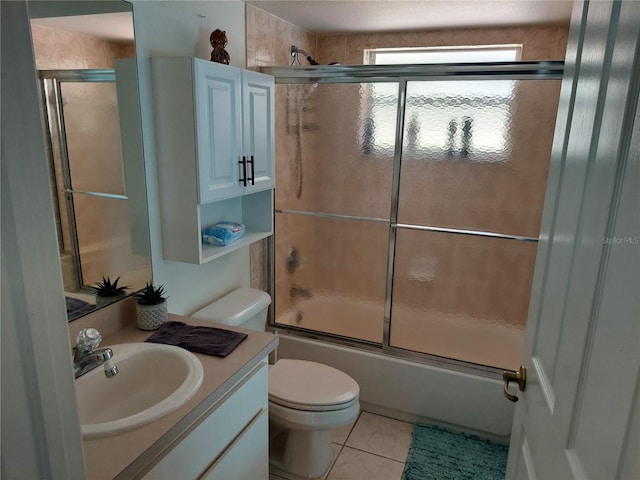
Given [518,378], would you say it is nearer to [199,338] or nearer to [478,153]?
[199,338]

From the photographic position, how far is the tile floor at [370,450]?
214cm

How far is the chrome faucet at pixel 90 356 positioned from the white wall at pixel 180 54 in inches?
22.2

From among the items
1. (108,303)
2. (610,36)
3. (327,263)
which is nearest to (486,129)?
(327,263)

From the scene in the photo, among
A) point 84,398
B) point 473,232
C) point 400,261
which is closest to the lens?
point 84,398

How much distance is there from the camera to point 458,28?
282 cm

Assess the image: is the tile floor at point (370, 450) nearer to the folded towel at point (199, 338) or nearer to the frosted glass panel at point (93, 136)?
the folded towel at point (199, 338)

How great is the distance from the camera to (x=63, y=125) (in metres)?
1.45

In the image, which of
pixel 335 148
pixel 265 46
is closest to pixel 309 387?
pixel 335 148

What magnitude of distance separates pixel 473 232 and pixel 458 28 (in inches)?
54.4

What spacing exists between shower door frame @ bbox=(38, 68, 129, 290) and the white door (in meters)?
1.35

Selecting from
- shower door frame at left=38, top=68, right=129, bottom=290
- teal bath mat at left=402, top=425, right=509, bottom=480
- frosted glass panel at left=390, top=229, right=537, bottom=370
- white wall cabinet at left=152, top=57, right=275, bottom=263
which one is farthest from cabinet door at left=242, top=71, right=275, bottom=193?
teal bath mat at left=402, top=425, right=509, bottom=480

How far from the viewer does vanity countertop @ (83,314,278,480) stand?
3.48 feet

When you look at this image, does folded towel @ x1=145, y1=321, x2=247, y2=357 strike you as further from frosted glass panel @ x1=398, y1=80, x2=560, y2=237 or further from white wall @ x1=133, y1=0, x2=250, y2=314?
frosted glass panel @ x1=398, y1=80, x2=560, y2=237

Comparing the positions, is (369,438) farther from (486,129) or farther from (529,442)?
(486,129)
